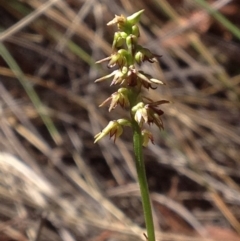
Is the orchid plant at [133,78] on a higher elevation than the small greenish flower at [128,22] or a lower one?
lower

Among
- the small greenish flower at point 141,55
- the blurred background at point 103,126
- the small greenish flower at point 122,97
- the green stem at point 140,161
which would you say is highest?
the blurred background at point 103,126

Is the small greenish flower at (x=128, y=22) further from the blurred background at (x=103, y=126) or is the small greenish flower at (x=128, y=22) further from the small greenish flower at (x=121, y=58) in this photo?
the blurred background at (x=103, y=126)

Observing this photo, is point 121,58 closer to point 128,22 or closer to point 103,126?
point 128,22

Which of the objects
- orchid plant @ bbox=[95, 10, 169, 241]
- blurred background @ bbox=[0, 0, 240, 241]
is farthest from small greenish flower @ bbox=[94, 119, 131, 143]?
blurred background @ bbox=[0, 0, 240, 241]

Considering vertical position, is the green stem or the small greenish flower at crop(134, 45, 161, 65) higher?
the small greenish flower at crop(134, 45, 161, 65)

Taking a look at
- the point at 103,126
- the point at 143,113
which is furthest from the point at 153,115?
the point at 103,126

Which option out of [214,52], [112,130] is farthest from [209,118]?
[112,130]

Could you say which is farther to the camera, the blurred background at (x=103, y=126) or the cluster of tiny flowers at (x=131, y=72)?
the blurred background at (x=103, y=126)

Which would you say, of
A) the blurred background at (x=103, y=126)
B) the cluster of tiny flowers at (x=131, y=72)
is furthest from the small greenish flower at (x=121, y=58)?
the blurred background at (x=103, y=126)

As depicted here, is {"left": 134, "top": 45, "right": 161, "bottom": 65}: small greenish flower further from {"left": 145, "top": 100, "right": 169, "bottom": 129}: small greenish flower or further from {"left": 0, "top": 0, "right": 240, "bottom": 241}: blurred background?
{"left": 0, "top": 0, "right": 240, "bottom": 241}: blurred background
